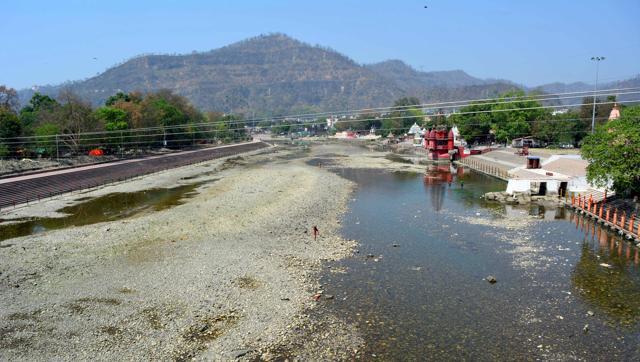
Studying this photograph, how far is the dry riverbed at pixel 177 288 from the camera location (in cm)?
1639

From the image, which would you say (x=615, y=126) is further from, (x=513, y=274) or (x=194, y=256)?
(x=194, y=256)

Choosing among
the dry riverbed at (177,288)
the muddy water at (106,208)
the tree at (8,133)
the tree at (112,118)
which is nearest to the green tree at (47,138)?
the tree at (8,133)

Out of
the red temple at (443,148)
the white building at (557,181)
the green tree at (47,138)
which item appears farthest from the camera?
the red temple at (443,148)

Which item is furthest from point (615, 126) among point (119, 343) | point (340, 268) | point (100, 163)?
point (100, 163)

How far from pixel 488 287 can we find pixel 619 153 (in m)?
18.4

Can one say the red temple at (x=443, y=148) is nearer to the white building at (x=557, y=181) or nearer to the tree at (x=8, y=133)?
the white building at (x=557, y=181)

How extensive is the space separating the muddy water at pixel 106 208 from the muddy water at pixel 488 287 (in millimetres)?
21181

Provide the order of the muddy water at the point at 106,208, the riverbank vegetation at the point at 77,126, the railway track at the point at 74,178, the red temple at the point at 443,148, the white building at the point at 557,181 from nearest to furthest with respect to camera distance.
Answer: the muddy water at the point at 106,208 → the white building at the point at 557,181 → the railway track at the point at 74,178 → the riverbank vegetation at the point at 77,126 → the red temple at the point at 443,148

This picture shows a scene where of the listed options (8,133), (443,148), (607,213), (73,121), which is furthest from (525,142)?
(8,133)

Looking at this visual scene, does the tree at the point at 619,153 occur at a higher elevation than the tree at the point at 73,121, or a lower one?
lower

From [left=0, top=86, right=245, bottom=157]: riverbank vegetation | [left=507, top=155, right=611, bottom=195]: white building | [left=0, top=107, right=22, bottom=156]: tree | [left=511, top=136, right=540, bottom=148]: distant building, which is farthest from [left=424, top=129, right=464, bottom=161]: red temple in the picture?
[left=0, top=107, right=22, bottom=156]: tree

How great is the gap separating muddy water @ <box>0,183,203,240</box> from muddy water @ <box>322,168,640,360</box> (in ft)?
69.5

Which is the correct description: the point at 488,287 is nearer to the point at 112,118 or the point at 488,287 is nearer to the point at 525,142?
the point at 525,142

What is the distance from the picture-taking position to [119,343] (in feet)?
54.0
